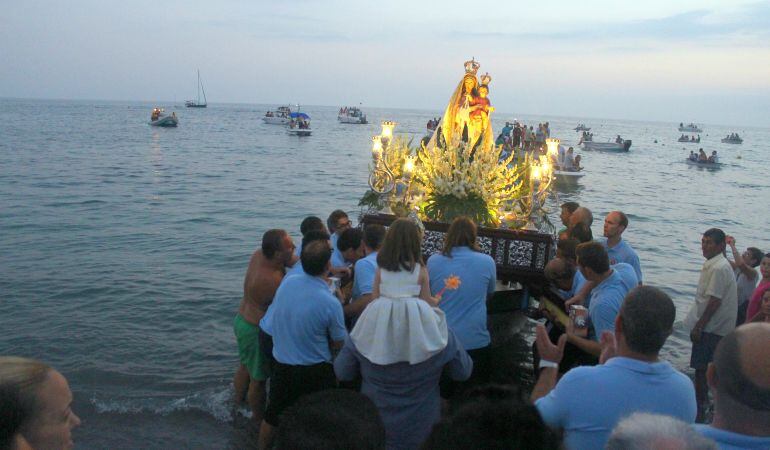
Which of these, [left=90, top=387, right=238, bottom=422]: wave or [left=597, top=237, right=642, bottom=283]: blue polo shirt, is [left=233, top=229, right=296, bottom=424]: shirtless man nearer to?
[left=90, top=387, right=238, bottom=422]: wave

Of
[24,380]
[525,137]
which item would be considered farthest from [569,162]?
[24,380]

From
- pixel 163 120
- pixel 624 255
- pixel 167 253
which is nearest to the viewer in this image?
pixel 624 255

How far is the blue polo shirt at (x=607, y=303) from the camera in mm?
4336

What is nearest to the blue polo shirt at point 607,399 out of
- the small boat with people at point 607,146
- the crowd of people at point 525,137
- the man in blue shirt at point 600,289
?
the man in blue shirt at point 600,289

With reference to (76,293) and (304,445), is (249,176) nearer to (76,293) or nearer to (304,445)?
(76,293)

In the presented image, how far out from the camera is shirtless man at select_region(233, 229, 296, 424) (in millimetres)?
5223

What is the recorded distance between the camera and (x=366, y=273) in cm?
491

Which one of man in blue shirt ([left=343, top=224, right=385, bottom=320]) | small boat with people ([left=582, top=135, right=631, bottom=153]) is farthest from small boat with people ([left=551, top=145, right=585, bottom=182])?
small boat with people ([left=582, top=135, right=631, bottom=153])

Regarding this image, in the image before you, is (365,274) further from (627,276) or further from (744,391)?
(744,391)

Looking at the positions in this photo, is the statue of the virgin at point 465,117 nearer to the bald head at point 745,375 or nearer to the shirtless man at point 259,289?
the shirtless man at point 259,289

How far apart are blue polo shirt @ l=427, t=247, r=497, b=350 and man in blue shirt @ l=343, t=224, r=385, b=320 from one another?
19.6 inches

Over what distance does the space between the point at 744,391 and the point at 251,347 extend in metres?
4.22

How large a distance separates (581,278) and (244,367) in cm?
345

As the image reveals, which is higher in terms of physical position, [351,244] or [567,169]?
[351,244]
